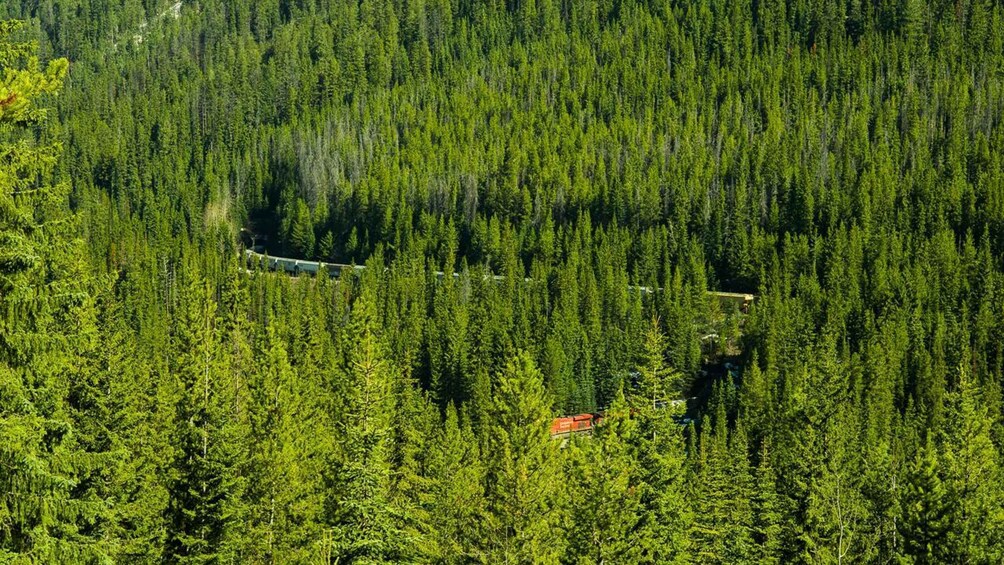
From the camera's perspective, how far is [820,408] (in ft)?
173

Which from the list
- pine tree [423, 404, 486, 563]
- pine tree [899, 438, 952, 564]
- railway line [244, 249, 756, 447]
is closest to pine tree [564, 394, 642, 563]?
pine tree [423, 404, 486, 563]

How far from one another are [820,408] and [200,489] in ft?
94.2

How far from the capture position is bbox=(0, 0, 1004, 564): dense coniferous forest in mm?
35812

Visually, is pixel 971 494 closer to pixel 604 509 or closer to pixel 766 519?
pixel 604 509

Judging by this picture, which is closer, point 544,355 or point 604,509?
point 604,509

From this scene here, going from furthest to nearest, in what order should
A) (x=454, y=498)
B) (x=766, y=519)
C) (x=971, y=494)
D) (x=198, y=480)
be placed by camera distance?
(x=766, y=519)
(x=454, y=498)
(x=198, y=480)
(x=971, y=494)

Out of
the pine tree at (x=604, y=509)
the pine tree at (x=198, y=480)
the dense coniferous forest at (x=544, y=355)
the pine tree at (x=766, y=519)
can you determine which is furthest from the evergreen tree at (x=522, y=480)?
the pine tree at (x=766, y=519)

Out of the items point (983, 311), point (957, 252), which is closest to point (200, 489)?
point (983, 311)

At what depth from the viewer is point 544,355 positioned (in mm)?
123438

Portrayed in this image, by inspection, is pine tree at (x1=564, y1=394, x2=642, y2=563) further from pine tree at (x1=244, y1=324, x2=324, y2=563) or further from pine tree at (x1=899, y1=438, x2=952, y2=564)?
pine tree at (x1=244, y1=324, x2=324, y2=563)

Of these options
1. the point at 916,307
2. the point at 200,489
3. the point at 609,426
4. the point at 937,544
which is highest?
the point at 609,426

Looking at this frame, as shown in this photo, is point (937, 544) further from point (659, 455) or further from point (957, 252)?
point (957, 252)

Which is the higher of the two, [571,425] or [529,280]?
[529,280]

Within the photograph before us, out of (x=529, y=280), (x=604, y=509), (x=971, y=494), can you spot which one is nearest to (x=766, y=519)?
(x=971, y=494)
